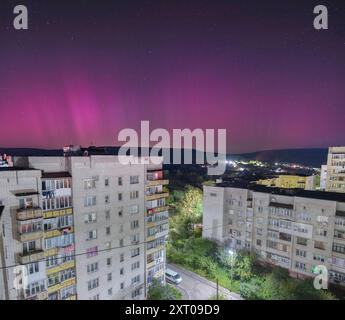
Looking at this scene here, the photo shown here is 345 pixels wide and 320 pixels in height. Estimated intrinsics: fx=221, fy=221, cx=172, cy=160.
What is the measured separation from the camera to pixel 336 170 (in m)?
18.6

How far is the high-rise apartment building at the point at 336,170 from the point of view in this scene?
60.0 feet

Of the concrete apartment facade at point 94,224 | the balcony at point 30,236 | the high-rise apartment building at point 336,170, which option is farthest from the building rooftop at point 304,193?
the high-rise apartment building at point 336,170

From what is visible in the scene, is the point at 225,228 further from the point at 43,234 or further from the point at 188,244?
the point at 43,234

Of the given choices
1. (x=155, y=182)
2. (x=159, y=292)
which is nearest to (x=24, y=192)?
(x=155, y=182)

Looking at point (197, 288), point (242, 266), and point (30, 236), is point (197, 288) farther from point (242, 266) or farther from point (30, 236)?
point (30, 236)

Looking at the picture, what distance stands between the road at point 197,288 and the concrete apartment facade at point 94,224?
185 cm

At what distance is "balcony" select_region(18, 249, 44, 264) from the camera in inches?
203

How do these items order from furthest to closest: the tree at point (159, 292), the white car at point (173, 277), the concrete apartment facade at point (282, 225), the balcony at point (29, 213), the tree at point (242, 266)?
the white car at point (173, 277)
the tree at point (242, 266)
the concrete apartment facade at point (282, 225)
the tree at point (159, 292)
the balcony at point (29, 213)

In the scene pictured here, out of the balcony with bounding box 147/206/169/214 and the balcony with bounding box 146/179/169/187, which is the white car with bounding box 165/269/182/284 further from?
the balcony with bounding box 146/179/169/187

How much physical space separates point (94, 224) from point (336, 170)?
20.1m

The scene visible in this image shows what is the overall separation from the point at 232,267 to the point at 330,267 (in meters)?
3.92

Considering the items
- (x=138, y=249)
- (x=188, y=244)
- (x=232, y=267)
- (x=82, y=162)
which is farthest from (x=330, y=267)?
(x=82, y=162)

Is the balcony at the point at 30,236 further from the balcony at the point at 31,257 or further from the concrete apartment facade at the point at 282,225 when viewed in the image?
the concrete apartment facade at the point at 282,225

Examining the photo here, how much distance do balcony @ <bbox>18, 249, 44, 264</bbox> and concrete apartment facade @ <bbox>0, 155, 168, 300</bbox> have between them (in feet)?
0.12
